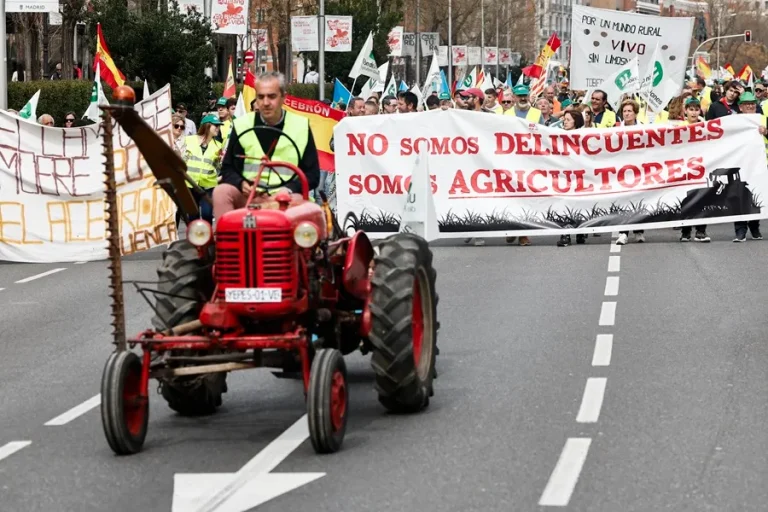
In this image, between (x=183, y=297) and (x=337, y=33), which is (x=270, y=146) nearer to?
(x=183, y=297)

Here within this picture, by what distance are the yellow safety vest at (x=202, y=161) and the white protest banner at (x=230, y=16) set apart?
1962 centimetres

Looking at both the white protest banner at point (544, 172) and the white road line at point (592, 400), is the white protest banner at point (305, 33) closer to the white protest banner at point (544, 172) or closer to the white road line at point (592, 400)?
the white protest banner at point (544, 172)

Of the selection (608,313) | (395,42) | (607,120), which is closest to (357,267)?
(608,313)

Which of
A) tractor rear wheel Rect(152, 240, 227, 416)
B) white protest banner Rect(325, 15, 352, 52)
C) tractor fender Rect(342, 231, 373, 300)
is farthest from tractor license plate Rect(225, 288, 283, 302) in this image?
white protest banner Rect(325, 15, 352, 52)

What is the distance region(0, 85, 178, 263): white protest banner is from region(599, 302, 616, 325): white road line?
291 inches

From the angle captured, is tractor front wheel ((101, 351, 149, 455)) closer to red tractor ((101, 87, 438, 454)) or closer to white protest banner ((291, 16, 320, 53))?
red tractor ((101, 87, 438, 454))

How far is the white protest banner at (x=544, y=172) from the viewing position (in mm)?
21203

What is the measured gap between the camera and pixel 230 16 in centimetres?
3884

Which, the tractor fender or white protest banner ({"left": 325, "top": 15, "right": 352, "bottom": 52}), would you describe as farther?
white protest banner ({"left": 325, "top": 15, "right": 352, "bottom": 52})

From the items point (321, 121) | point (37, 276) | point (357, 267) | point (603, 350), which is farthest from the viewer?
point (321, 121)

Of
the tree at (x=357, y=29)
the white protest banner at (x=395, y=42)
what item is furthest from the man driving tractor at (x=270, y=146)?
the white protest banner at (x=395, y=42)

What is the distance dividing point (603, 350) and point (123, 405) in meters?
4.49

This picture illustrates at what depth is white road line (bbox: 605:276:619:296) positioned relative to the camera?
1541cm

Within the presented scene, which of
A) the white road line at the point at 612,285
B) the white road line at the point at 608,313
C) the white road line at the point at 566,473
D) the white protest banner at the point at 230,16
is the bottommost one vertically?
the white road line at the point at 612,285
